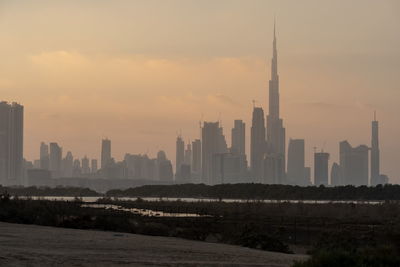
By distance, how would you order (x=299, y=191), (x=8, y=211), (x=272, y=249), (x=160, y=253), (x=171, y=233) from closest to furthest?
(x=160, y=253) < (x=272, y=249) < (x=171, y=233) < (x=8, y=211) < (x=299, y=191)

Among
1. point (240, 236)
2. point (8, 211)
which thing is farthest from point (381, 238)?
point (8, 211)

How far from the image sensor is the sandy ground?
22.4 m

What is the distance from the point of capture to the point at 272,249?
31062 mm

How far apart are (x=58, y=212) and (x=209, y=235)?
14497 millimetres

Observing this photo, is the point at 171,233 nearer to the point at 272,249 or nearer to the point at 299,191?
the point at 272,249

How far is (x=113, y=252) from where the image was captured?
1008 inches

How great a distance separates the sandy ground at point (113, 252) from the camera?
22.4 metres

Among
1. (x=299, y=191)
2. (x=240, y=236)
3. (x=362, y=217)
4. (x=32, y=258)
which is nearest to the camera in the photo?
(x=32, y=258)

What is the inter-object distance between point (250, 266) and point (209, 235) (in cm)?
1514

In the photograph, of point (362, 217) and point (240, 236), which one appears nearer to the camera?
point (240, 236)

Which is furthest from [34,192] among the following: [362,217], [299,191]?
[362,217]

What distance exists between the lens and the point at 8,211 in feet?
143

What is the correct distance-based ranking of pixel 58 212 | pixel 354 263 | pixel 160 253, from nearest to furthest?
pixel 354 263 < pixel 160 253 < pixel 58 212

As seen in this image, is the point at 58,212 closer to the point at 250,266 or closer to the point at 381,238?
the point at 381,238
